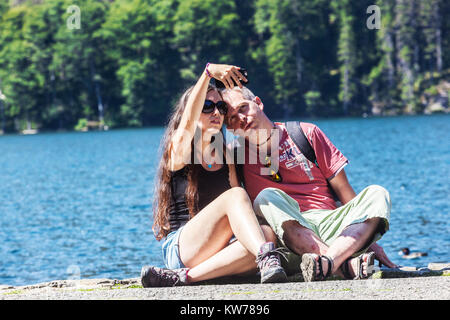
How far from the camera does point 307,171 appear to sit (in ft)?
20.0

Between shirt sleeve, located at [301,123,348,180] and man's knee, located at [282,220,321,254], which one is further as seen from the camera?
shirt sleeve, located at [301,123,348,180]

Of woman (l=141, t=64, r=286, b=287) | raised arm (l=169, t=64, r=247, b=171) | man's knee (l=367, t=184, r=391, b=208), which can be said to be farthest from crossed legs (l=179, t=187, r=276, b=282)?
man's knee (l=367, t=184, r=391, b=208)

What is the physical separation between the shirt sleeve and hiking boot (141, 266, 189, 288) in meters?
1.49

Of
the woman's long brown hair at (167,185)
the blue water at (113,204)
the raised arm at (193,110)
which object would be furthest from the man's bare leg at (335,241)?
the blue water at (113,204)

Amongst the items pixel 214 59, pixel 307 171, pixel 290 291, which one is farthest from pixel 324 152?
pixel 214 59

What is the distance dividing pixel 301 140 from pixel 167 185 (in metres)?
1.19

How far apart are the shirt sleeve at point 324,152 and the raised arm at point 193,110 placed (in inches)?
33.3

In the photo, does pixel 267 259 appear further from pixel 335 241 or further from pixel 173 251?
pixel 173 251

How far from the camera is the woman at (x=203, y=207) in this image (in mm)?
5434

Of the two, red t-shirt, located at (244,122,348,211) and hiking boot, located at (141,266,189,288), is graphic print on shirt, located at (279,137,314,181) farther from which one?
hiking boot, located at (141,266,189,288)

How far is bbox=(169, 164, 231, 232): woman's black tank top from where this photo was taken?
5.84 meters

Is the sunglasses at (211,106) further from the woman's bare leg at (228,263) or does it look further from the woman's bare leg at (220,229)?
the woman's bare leg at (228,263)

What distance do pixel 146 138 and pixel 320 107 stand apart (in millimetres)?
26425
